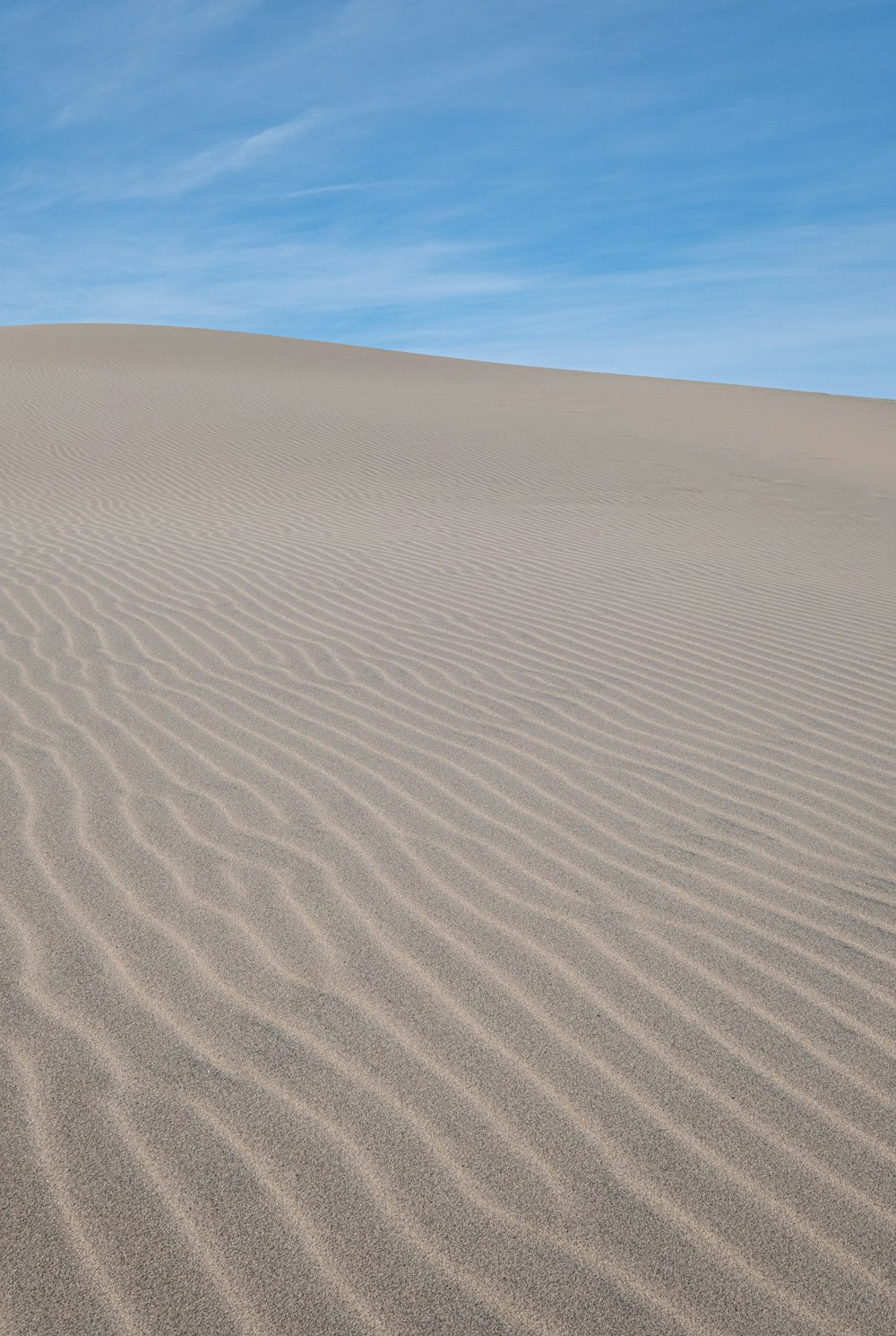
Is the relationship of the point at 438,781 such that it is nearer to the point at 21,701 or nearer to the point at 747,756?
the point at 747,756

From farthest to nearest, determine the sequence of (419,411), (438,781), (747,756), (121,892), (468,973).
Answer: (419,411), (747,756), (438,781), (121,892), (468,973)

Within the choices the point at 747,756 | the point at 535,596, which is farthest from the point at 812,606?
the point at 747,756

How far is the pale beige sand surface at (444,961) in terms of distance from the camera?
1839 mm

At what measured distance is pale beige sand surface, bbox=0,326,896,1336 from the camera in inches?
72.4

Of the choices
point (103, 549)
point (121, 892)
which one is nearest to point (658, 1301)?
point (121, 892)

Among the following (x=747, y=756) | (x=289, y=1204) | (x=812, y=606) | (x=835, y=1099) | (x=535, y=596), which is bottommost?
(x=289, y=1204)

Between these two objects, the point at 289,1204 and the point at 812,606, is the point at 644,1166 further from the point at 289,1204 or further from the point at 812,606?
the point at 812,606

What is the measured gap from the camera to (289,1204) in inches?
76.5

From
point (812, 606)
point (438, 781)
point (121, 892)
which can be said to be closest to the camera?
point (121, 892)

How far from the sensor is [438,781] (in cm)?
391

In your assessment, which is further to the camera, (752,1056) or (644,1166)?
(752,1056)

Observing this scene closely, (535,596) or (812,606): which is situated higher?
(812,606)

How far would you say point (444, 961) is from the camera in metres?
2.73

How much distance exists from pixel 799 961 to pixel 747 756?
1.57 meters
